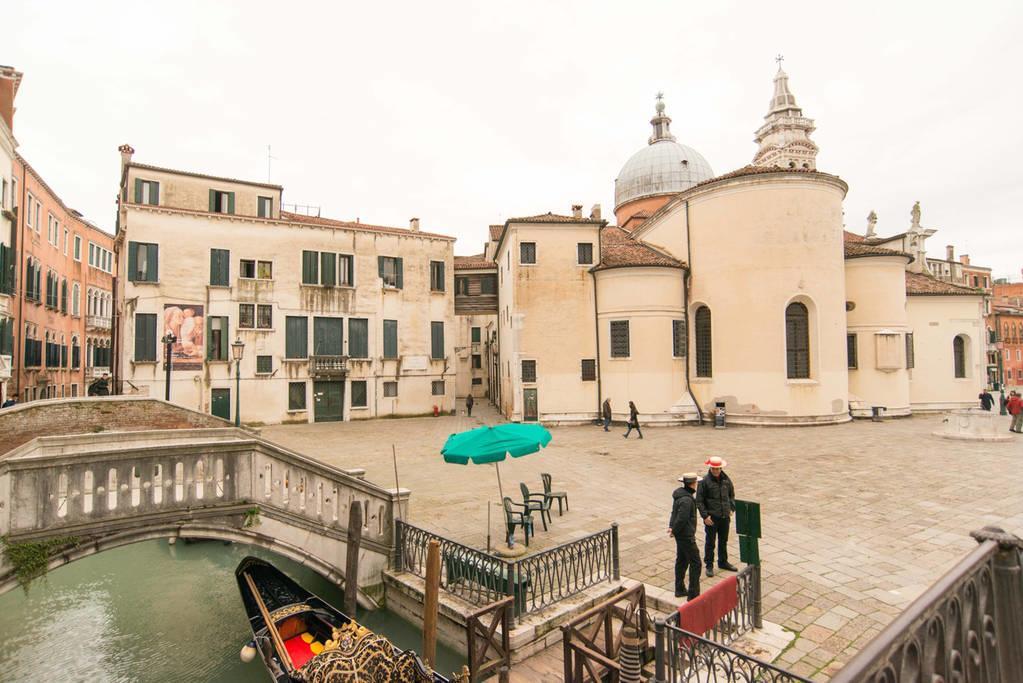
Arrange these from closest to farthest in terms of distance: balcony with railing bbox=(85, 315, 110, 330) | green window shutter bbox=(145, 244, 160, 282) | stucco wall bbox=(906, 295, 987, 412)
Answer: green window shutter bbox=(145, 244, 160, 282) < stucco wall bbox=(906, 295, 987, 412) < balcony with railing bbox=(85, 315, 110, 330)

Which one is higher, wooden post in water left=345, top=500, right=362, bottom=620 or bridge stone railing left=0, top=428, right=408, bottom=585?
bridge stone railing left=0, top=428, right=408, bottom=585

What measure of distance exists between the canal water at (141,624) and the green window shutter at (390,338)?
1681 cm

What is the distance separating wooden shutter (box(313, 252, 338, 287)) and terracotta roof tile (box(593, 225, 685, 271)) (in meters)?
14.1

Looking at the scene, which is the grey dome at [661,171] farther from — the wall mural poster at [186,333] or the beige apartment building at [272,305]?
the wall mural poster at [186,333]

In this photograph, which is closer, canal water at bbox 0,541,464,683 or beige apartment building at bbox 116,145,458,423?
canal water at bbox 0,541,464,683

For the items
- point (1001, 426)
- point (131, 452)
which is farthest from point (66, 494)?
point (1001, 426)

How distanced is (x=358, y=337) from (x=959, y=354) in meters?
34.4

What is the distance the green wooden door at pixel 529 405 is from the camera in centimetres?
2656

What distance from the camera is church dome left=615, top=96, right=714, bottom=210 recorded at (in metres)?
41.1

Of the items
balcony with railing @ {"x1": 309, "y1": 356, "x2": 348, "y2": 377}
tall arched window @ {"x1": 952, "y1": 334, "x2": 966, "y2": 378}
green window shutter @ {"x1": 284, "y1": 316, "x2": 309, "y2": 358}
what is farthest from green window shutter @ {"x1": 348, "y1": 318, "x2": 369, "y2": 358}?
tall arched window @ {"x1": 952, "y1": 334, "x2": 966, "y2": 378}

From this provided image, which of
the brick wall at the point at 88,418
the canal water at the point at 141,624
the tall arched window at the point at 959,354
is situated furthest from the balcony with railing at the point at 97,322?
the tall arched window at the point at 959,354

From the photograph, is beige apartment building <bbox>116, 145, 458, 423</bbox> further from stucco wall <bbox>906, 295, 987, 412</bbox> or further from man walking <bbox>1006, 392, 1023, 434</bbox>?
stucco wall <bbox>906, 295, 987, 412</bbox>

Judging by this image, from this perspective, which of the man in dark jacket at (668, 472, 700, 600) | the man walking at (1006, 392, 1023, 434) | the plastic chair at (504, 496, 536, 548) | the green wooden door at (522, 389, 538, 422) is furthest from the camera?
the green wooden door at (522, 389, 538, 422)

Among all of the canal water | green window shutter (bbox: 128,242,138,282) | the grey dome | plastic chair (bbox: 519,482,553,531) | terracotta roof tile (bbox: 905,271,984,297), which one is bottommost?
the canal water
